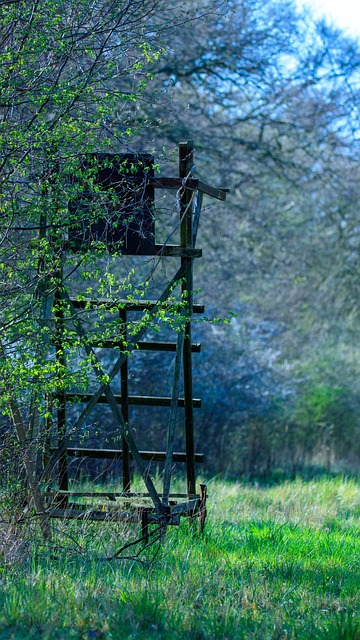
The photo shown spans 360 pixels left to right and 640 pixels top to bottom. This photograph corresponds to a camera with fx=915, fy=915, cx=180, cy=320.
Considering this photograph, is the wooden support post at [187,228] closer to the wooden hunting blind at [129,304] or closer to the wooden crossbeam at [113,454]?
the wooden hunting blind at [129,304]

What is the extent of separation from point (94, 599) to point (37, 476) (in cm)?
195

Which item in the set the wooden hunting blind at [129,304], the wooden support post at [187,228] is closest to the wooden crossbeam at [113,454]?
the wooden hunting blind at [129,304]

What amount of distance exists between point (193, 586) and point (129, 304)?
2.49m

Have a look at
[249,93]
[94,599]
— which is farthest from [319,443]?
[94,599]

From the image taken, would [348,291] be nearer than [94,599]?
No

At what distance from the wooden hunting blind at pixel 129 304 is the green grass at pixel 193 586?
26 centimetres

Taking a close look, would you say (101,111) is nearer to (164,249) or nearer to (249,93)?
(164,249)

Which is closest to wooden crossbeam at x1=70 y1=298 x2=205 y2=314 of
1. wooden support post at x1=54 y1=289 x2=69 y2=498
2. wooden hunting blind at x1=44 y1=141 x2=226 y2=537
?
wooden hunting blind at x1=44 y1=141 x2=226 y2=537

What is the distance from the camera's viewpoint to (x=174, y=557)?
20.9 ft

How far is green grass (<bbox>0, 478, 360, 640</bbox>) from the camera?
4.85 m

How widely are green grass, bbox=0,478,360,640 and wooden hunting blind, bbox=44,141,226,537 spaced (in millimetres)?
258

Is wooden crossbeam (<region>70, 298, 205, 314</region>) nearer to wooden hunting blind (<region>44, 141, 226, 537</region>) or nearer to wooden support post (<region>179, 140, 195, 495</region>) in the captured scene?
wooden hunting blind (<region>44, 141, 226, 537</region>)

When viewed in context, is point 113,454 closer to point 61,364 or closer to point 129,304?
point 129,304

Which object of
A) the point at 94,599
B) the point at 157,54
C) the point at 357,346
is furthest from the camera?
the point at 357,346
